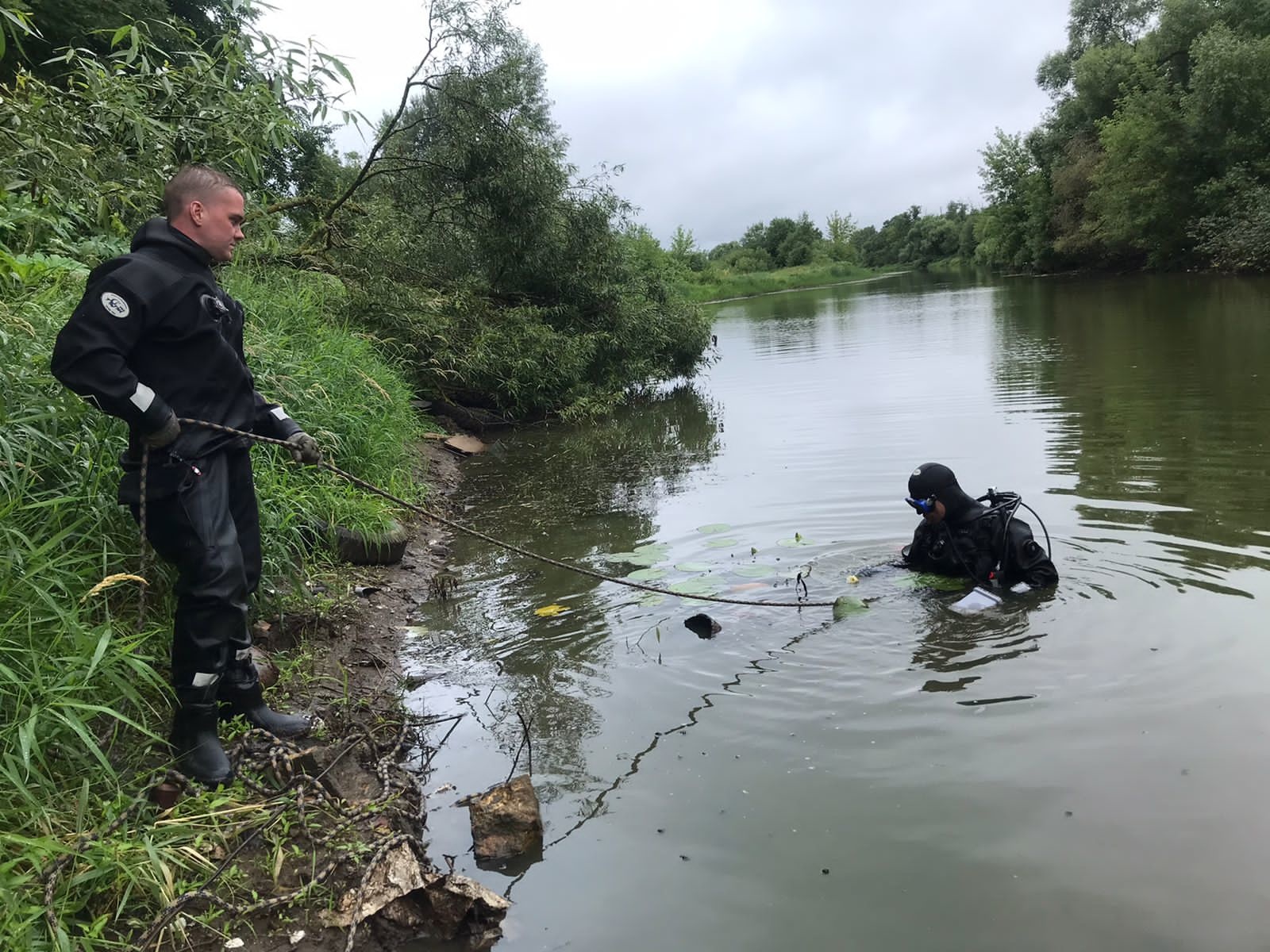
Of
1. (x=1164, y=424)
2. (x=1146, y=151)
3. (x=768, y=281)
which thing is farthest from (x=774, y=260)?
(x=1164, y=424)

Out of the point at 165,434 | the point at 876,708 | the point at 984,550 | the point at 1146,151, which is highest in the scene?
the point at 1146,151

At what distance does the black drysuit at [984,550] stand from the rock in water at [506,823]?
3.43 m

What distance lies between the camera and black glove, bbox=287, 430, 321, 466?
3.46m

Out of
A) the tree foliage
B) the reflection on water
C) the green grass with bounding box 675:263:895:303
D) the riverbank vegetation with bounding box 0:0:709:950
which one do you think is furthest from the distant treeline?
the riverbank vegetation with bounding box 0:0:709:950

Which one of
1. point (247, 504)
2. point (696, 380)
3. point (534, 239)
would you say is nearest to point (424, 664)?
point (247, 504)

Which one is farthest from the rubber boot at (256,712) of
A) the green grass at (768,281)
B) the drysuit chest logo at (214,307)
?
the green grass at (768,281)

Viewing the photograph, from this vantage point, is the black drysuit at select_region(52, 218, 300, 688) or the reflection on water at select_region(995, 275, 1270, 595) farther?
the reflection on water at select_region(995, 275, 1270, 595)

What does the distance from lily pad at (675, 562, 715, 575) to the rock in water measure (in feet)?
10.6

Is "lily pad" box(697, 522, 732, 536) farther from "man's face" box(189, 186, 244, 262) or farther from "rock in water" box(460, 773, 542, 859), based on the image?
"man's face" box(189, 186, 244, 262)

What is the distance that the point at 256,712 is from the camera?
11.4 ft

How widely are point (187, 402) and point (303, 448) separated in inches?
20.5

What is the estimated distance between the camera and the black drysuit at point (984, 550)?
5.17 m

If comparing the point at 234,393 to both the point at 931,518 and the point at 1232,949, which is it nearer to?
the point at 1232,949

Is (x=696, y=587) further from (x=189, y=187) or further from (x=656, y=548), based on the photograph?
(x=189, y=187)
